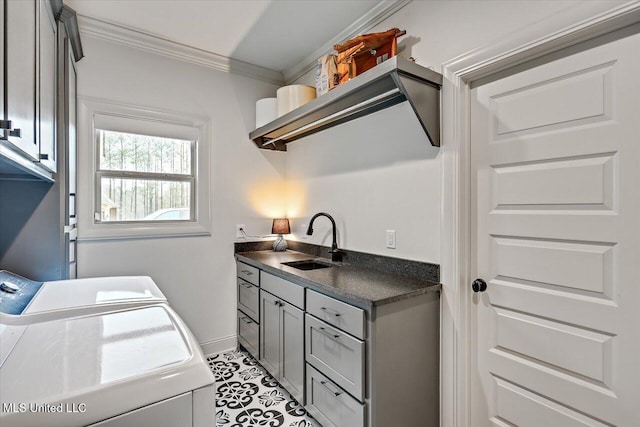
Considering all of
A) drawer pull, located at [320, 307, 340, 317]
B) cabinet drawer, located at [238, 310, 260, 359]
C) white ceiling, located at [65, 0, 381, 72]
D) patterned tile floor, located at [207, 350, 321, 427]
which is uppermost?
white ceiling, located at [65, 0, 381, 72]

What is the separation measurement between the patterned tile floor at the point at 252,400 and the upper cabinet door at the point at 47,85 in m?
1.73

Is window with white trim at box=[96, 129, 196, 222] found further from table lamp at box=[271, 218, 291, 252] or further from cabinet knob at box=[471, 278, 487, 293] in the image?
cabinet knob at box=[471, 278, 487, 293]

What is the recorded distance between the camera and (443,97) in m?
1.78

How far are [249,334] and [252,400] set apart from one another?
60cm

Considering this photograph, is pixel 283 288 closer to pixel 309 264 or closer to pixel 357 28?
pixel 309 264

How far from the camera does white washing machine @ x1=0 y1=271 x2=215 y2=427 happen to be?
2.31 ft

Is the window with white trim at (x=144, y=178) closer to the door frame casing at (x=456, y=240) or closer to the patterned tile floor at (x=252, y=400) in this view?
the patterned tile floor at (x=252, y=400)

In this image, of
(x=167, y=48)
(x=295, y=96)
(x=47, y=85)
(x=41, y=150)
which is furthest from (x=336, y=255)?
(x=167, y=48)

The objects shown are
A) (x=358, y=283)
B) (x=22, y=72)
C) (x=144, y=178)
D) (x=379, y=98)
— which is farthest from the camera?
(x=144, y=178)

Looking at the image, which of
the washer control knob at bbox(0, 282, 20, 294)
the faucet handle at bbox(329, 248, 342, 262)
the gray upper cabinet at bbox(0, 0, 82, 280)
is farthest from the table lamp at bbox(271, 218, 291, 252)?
the washer control knob at bbox(0, 282, 20, 294)

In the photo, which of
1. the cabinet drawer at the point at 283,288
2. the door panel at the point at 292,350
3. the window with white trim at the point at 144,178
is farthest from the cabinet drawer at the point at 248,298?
the window with white trim at the point at 144,178

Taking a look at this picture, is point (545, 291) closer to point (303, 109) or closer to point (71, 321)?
point (303, 109)

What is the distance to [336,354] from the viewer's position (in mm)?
1722

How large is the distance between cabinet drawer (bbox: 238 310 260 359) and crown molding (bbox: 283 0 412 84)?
89.6 inches
